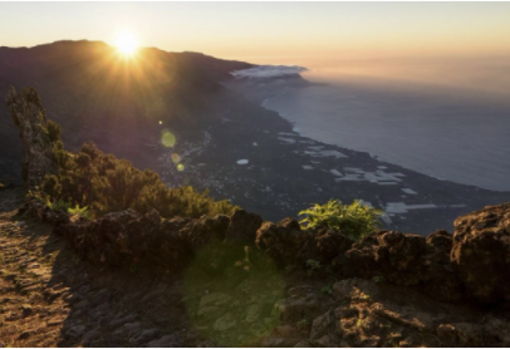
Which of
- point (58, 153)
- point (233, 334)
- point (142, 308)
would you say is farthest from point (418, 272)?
point (58, 153)

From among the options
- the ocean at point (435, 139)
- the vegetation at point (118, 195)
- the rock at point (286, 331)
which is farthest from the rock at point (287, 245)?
the ocean at point (435, 139)

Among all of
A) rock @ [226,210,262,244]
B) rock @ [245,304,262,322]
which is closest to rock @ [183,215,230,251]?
rock @ [226,210,262,244]

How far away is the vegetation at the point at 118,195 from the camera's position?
10.7 m

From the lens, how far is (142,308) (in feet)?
16.9

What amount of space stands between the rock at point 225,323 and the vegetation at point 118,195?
615 cm

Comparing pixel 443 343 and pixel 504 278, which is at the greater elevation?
pixel 504 278

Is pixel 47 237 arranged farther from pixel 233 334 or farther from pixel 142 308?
pixel 233 334

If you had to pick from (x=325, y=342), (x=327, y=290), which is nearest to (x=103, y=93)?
(x=327, y=290)

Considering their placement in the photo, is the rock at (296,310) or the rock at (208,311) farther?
the rock at (208,311)

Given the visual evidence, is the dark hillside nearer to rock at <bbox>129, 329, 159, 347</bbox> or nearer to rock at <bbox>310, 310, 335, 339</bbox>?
rock at <bbox>129, 329, 159, 347</bbox>

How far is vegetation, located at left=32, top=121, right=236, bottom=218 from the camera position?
35.0 ft

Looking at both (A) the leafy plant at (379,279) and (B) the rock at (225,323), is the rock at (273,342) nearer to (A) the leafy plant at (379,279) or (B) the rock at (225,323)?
(B) the rock at (225,323)

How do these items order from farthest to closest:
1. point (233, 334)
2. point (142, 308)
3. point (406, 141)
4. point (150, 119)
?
point (406, 141)
point (150, 119)
point (142, 308)
point (233, 334)

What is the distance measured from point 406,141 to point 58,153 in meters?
155
